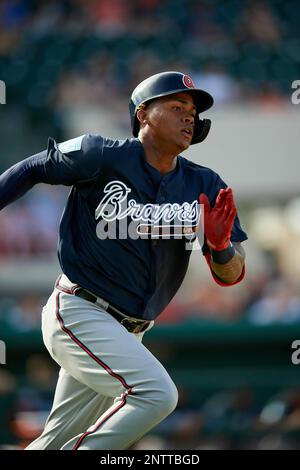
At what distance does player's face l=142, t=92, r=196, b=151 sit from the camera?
3939 mm

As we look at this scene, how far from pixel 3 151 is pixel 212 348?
5.17 m

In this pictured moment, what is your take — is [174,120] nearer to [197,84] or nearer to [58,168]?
[58,168]

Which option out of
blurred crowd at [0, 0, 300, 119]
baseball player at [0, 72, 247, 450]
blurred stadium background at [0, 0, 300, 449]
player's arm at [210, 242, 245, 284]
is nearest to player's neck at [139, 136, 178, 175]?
baseball player at [0, 72, 247, 450]

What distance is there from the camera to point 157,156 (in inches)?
159

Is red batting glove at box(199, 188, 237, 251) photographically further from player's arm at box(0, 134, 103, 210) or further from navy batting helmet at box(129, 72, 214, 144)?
player's arm at box(0, 134, 103, 210)

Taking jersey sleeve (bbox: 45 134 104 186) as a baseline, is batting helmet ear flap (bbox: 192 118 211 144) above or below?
above

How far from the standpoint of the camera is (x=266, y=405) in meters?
7.68

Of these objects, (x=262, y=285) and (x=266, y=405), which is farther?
(x=262, y=285)

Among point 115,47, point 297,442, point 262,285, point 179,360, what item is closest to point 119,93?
point 115,47

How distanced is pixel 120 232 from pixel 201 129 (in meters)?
0.65

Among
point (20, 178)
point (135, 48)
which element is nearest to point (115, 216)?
point (20, 178)
